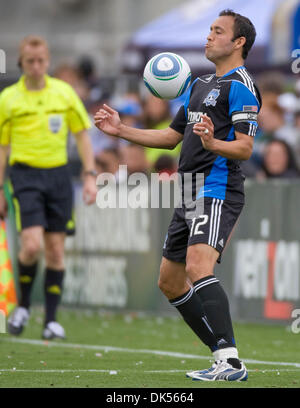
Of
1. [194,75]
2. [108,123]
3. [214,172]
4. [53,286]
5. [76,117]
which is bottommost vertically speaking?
[53,286]

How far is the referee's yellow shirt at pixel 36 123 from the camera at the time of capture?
34.4ft

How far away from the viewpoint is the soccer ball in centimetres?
796

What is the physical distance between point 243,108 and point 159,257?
5.92m

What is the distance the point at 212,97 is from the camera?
759cm

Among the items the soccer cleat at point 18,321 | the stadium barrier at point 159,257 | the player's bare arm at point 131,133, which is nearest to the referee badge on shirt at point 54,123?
the soccer cleat at point 18,321

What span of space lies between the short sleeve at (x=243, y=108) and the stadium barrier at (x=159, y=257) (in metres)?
4.68

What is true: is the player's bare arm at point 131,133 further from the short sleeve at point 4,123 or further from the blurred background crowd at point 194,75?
the blurred background crowd at point 194,75

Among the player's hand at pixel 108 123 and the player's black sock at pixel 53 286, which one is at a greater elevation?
the player's hand at pixel 108 123

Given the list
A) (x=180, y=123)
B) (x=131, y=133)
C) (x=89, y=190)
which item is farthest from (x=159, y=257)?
(x=131, y=133)

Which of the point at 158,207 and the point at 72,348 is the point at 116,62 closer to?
the point at 158,207

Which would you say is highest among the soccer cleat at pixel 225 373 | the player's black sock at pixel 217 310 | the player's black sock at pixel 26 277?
the player's black sock at pixel 217 310

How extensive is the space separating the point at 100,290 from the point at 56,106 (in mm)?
3561

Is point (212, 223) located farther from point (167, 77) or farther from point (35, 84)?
point (35, 84)
